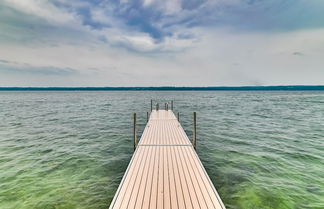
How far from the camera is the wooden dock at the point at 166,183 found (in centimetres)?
435

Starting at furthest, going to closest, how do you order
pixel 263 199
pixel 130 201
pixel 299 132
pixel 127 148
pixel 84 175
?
pixel 299 132, pixel 127 148, pixel 84 175, pixel 263 199, pixel 130 201

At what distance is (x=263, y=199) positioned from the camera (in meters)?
6.86

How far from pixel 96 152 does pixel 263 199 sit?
10016 millimetres

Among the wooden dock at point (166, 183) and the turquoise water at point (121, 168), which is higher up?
the wooden dock at point (166, 183)

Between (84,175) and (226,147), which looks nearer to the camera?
(84,175)

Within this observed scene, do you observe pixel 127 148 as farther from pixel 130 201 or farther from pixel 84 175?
pixel 130 201

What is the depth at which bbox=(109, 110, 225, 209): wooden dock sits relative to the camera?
171 inches

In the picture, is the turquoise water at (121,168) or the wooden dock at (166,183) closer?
the wooden dock at (166,183)

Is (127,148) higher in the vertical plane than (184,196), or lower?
lower

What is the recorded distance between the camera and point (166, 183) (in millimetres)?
5332

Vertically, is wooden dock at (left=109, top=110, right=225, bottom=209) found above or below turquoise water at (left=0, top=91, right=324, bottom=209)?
above

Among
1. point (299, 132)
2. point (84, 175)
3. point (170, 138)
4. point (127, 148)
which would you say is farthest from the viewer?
point (299, 132)

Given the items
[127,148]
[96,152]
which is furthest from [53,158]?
[127,148]

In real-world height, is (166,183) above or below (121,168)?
above
